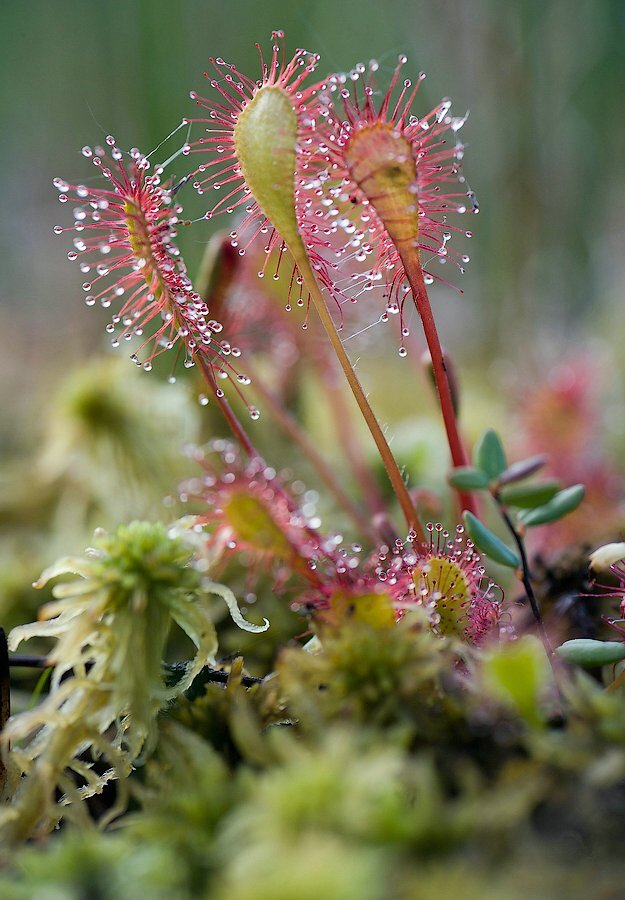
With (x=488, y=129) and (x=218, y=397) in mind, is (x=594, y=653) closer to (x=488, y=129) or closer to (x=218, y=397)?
(x=218, y=397)

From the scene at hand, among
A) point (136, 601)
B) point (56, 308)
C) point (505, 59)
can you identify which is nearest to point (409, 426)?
point (136, 601)

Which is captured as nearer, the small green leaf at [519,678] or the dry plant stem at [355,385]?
the small green leaf at [519,678]

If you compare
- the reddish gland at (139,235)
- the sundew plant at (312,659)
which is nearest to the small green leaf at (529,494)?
the sundew plant at (312,659)

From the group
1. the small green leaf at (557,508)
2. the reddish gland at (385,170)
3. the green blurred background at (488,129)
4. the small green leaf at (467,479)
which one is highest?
the green blurred background at (488,129)

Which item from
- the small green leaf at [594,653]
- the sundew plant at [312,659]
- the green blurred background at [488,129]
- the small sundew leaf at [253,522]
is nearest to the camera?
the sundew plant at [312,659]

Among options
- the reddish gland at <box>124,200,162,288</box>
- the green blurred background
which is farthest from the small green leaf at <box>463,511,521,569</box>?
the green blurred background

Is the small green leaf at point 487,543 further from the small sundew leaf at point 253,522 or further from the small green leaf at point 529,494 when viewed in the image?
the small sundew leaf at point 253,522

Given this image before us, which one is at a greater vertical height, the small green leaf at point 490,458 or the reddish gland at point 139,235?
the reddish gland at point 139,235

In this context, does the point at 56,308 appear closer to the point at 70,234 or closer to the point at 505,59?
the point at 70,234
